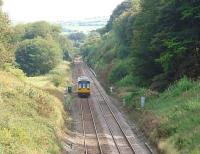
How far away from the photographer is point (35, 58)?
121 m

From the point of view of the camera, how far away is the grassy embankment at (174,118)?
2702 cm

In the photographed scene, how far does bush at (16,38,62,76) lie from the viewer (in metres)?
121

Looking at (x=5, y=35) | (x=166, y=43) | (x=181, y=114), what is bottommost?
(x=181, y=114)

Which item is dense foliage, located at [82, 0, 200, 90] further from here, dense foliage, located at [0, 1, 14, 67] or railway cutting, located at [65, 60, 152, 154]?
dense foliage, located at [0, 1, 14, 67]

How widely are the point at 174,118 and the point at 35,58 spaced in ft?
302

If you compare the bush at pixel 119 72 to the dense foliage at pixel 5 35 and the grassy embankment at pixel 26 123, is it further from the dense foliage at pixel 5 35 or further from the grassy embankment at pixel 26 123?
the grassy embankment at pixel 26 123

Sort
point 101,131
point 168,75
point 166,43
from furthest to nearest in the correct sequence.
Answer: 1. point 168,75
2. point 166,43
3. point 101,131

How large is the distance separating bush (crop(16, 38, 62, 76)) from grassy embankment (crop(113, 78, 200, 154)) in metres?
76.8

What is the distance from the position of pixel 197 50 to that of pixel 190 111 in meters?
15.2

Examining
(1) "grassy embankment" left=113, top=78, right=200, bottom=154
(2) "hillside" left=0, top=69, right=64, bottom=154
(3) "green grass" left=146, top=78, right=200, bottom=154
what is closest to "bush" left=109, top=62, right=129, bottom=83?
(1) "grassy embankment" left=113, top=78, right=200, bottom=154

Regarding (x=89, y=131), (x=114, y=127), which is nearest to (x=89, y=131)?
(x=89, y=131)

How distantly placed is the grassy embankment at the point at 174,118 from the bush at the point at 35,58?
76806 millimetres

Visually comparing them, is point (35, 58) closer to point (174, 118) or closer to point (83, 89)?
point (83, 89)

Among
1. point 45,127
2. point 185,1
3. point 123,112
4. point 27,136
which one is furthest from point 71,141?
point 185,1
